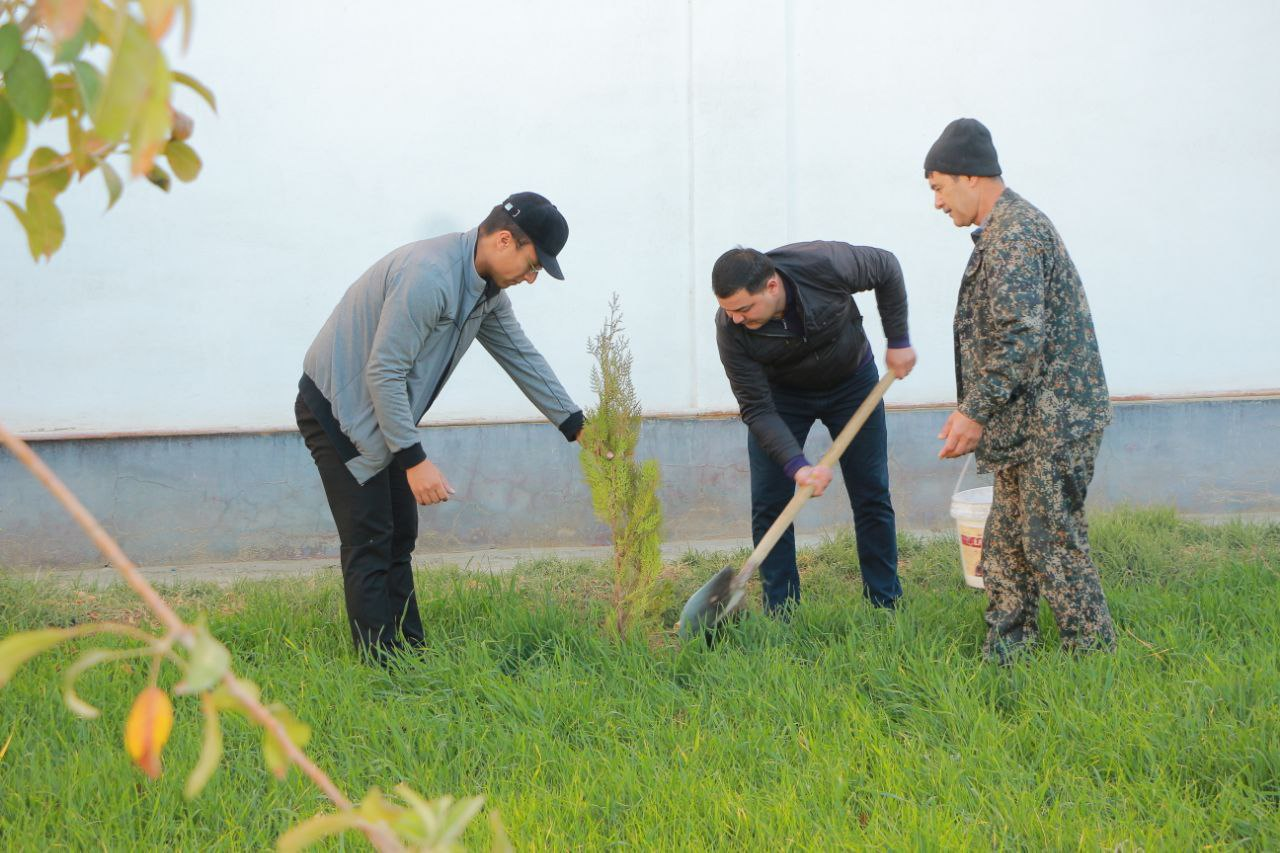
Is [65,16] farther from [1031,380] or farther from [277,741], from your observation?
[1031,380]

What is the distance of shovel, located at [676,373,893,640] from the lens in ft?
14.2

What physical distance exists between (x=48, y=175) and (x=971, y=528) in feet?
14.8

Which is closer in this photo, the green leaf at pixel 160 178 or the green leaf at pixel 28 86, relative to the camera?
the green leaf at pixel 28 86

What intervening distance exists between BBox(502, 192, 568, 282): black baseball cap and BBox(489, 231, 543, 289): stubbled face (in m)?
0.04

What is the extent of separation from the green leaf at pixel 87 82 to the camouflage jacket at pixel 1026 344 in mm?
3257

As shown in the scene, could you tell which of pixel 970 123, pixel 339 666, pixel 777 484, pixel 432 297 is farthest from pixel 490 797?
pixel 970 123

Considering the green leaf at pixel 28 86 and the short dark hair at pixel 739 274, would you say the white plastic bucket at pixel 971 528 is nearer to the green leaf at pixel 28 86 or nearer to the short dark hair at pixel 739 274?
the short dark hair at pixel 739 274

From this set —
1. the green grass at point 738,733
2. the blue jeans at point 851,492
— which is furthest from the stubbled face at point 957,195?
the green grass at point 738,733

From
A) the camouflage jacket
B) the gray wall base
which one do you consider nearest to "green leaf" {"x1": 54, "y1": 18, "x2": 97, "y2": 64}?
the camouflage jacket

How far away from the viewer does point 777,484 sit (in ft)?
15.8

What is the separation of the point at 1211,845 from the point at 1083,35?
5.73 m

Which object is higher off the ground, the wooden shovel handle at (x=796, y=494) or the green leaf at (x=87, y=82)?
the green leaf at (x=87, y=82)

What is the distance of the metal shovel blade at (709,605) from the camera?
4289mm

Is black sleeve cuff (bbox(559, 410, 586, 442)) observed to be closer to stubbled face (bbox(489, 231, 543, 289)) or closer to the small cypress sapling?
the small cypress sapling
